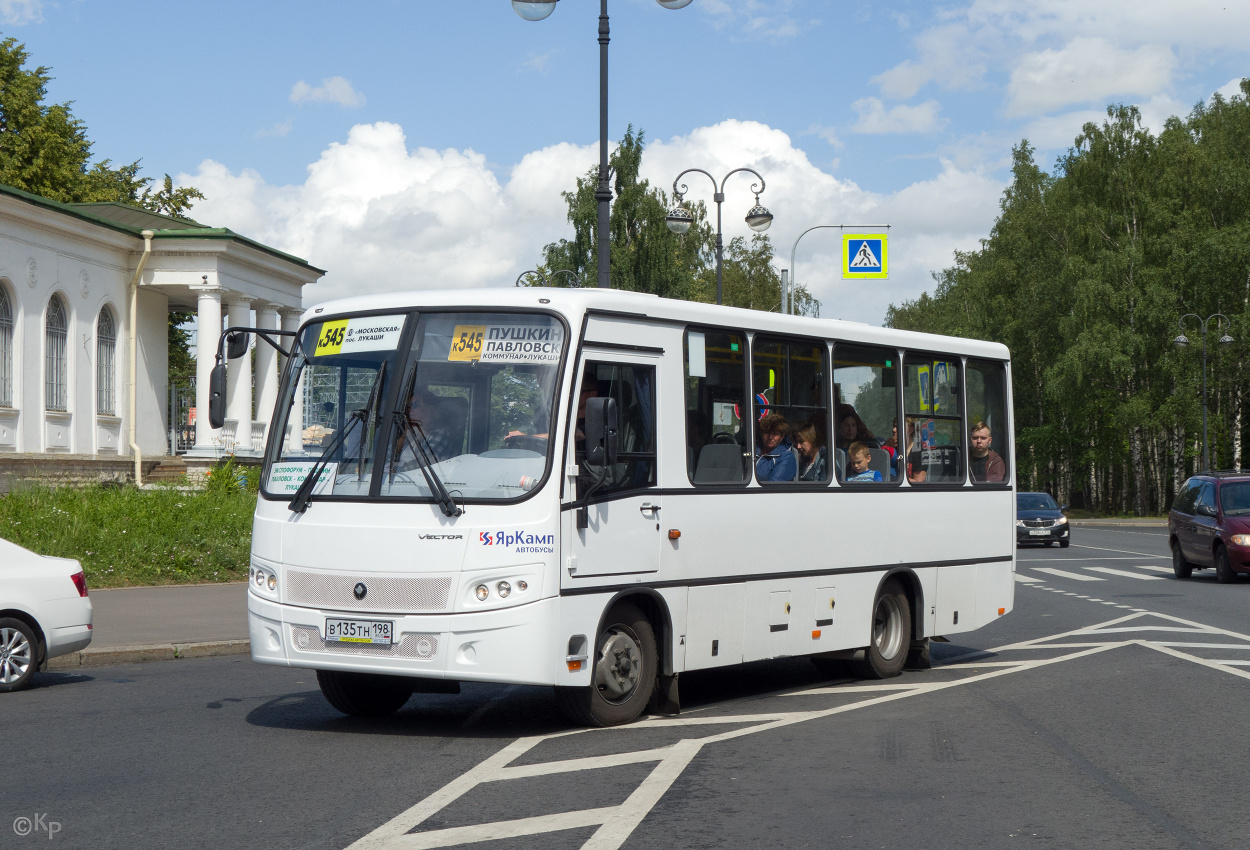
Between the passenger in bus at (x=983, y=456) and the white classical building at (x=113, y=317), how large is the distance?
22321 millimetres

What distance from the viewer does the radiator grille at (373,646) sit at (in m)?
8.66

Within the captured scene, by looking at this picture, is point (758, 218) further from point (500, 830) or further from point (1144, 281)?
point (1144, 281)

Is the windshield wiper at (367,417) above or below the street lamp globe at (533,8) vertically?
below

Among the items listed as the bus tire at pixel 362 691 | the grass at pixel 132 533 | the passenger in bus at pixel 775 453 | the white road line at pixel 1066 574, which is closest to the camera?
the bus tire at pixel 362 691

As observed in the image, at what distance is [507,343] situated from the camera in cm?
913

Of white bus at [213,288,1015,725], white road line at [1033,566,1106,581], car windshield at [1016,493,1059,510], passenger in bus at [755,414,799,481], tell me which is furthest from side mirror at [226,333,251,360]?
car windshield at [1016,493,1059,510]

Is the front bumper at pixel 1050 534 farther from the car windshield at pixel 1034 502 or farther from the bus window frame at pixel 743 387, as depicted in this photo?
the bus window frame at pixel 743 387

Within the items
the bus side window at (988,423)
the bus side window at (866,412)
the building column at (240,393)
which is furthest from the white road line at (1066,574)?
the building column at (240,393)

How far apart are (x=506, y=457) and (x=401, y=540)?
0.81 meters

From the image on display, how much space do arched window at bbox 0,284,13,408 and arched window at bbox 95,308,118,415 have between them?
10.8 ft

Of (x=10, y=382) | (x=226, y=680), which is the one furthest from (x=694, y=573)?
(x=10, y=382)

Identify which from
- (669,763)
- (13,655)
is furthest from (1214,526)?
(13,655)

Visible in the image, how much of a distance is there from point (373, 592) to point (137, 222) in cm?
3232

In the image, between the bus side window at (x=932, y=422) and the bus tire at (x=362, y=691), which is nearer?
the bus tire at (x=362, y=691)
